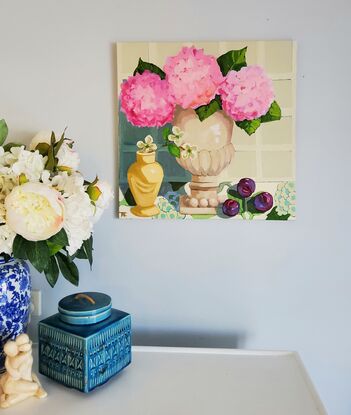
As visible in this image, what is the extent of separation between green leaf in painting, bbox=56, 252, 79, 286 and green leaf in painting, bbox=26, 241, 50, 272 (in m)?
0.14

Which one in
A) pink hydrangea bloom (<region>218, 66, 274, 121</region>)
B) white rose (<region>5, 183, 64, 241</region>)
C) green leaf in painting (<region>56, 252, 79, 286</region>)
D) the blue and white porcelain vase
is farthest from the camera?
pink hydrangea bloom (<region>218, 66, 274, 121</region>)

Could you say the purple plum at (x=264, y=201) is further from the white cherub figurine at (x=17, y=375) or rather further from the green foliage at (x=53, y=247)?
the white cherub figurine at (x=17, y=375)

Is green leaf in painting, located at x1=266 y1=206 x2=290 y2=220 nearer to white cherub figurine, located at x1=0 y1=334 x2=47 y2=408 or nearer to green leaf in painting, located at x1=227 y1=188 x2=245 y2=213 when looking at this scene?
green leaf in painting, located at x1=227 y1=188 x2=245 y2=213

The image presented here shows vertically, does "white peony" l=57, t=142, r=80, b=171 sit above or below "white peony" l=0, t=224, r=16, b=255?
above

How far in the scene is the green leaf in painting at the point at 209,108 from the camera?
1294 mm

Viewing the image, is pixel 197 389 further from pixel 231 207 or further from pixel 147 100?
pixel 147 100

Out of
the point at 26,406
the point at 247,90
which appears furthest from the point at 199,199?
the point at 26,406

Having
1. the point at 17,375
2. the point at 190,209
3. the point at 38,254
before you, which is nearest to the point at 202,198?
the point at 190,209

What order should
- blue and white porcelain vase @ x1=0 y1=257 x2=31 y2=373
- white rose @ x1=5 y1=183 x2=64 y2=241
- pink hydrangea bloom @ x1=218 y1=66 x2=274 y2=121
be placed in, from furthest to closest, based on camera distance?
pink hydrangea bloom @ x1=218 y1=66 x2=274 y2=121
blue and white porcelain vase @ x1=0 y1=257 x2=31 y2=373
white rose @ x1=5 y1=183 x2=64 y2=241

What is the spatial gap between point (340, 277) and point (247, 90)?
625mm

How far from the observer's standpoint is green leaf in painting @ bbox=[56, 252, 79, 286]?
1154mm

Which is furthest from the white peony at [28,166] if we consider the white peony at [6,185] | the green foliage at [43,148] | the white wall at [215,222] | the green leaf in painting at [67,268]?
the white wall at [215,222]

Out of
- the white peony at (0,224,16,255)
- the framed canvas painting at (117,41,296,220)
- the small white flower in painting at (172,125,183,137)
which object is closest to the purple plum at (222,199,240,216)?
the framed canvas painting at (117,41,296,220)

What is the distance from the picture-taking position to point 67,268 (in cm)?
116
